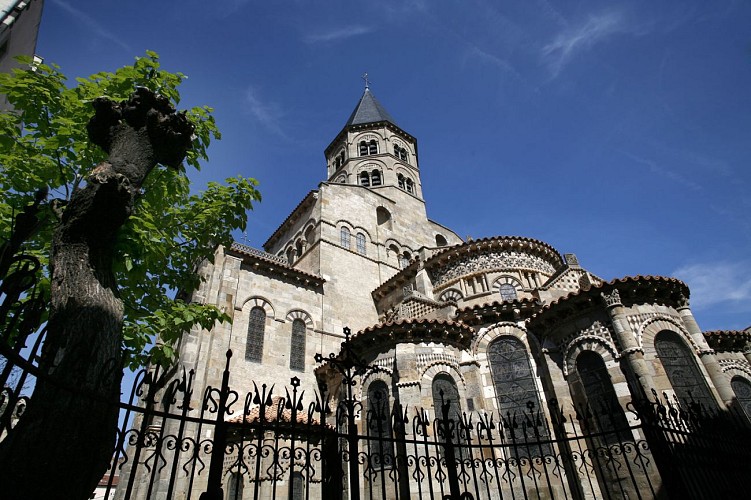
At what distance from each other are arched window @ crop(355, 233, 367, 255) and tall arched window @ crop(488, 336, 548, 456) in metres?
9.64

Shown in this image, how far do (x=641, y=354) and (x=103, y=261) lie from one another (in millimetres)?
11704

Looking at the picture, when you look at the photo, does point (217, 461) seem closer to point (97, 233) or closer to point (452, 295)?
point (97, 233)

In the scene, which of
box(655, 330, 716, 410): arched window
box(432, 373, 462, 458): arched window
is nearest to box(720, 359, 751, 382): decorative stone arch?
box(655, 330, 716, 410): arched window

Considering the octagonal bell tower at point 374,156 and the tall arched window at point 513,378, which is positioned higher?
the octagonal bell tower at point 374,156

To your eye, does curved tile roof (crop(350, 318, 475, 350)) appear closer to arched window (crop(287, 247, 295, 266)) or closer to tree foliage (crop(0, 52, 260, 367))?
tree foliage (crop(0, 52, 260, 367))

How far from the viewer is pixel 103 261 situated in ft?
14.8

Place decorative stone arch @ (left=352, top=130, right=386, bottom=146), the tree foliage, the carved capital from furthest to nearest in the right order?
decorative stone arch @ (left=352, top=130, right=386, bottom=146) < the carved capital < the tree foliage

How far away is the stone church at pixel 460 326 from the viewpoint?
11281mm

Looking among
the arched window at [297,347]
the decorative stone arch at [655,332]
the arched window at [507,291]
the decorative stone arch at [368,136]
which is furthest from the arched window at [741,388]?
the decorative stone arch at [368,136]

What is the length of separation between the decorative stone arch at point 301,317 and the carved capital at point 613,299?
1040 centimetres

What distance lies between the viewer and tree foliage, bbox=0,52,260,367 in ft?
21.6

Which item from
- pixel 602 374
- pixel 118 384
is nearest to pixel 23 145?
pixel 118 384

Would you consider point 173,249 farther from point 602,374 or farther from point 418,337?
point 602,374

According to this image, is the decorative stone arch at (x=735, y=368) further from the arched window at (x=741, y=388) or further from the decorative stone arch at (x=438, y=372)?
the decorative stone arch at (x=438, y=372)
